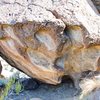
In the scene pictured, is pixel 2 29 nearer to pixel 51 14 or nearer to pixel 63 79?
pixel 51 14

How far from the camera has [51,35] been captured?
3.36 meters

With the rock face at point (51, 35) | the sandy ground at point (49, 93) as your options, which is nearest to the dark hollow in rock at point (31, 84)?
the sandy ground at point (49, 93)

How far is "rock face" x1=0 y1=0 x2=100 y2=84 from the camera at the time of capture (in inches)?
132

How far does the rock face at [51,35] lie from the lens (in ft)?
11.0

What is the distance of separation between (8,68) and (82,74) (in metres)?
1.26

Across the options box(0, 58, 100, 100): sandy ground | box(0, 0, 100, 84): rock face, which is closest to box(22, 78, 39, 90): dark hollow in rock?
box(0, 58, 100, 100): sandy ground

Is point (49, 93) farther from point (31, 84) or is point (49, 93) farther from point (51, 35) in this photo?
point (51, 35)

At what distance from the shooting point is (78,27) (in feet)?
11.1

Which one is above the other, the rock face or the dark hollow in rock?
the rock face

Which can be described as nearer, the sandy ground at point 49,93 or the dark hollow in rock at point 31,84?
the sandy ground at point 49,93

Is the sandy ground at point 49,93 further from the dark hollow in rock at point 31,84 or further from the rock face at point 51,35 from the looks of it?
the rock face at point 51,35

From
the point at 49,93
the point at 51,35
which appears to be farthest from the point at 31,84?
the point at 51,35

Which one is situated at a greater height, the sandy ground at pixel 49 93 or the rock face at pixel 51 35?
the rock face at pixel 51 35

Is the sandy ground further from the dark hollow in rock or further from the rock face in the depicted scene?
the rock face
